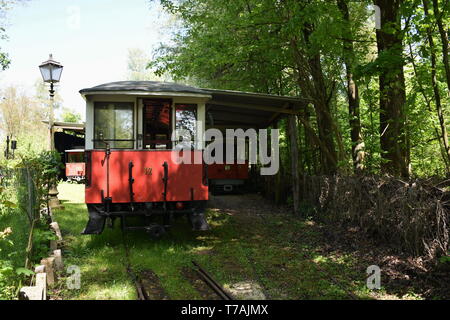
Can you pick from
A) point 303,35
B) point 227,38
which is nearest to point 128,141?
point 227,38

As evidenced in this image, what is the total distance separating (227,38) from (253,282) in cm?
872

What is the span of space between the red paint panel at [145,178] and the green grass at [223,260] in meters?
1.05

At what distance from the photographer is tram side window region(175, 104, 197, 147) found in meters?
7.99

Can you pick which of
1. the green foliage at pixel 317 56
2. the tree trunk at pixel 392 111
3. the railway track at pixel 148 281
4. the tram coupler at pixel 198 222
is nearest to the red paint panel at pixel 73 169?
the green foliage at pixel 317 56

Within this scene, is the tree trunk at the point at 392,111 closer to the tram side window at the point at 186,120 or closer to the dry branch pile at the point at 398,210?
the dry branch pile at the point at 398,210

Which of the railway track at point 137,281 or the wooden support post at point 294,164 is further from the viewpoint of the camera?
the wooden support post at point 294,164

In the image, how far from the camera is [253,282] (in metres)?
5.71

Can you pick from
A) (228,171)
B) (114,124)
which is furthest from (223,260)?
(228,171)

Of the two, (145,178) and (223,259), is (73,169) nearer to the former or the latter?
(145,178)

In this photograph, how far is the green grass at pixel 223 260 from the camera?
5363 millimetres

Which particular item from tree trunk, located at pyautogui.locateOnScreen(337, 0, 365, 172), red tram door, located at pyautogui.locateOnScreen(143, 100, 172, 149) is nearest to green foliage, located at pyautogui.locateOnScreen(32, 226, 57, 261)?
red tram door, located at pyautogui.locateOnScreen(143, 100, 172, 149)

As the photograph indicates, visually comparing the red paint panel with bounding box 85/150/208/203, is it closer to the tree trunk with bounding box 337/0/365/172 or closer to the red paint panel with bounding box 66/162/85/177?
the tree trunk with bounding box 337/0/365/172

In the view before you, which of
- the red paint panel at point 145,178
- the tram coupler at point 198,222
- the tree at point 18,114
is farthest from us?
the tree at point 18,114
